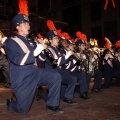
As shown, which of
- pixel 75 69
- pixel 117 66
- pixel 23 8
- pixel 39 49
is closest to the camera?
pixel 39 49

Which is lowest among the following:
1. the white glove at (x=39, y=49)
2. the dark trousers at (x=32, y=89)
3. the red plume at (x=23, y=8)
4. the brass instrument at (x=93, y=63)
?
the dark trousers at (x=32, y=89)

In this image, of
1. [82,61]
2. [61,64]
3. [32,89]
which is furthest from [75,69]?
[32,89]

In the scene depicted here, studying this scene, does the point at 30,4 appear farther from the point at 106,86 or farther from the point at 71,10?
the point at 71,10

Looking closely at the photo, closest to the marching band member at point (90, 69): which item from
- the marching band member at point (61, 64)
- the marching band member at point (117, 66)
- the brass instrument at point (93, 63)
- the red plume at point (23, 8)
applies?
the brass instrument at point (93, 63)

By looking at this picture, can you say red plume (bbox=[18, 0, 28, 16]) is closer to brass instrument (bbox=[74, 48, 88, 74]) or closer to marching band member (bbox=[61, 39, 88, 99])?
marching band member (bbox=[61, 39, 88, 99])

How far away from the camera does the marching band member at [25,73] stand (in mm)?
4809

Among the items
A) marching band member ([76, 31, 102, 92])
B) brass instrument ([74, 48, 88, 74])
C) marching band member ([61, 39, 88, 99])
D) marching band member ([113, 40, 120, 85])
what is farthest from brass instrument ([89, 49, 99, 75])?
marching band member ([113, 40, 120, 85])

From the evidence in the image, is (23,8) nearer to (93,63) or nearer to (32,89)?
(32,89)

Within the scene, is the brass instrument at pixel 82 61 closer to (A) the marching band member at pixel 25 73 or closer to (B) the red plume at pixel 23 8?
(B) the red plume at pixel 23 8

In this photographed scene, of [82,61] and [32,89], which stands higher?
[82,61]

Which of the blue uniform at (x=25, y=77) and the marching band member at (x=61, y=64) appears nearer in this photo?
the blue uniform at (x=25, y=77)

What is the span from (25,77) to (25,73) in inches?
2.9

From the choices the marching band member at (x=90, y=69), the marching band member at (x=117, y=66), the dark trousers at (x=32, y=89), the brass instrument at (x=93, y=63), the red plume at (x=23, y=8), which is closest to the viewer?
the dark trousers at (x=32, y=89)

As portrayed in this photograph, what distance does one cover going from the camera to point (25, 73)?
4867 mm
